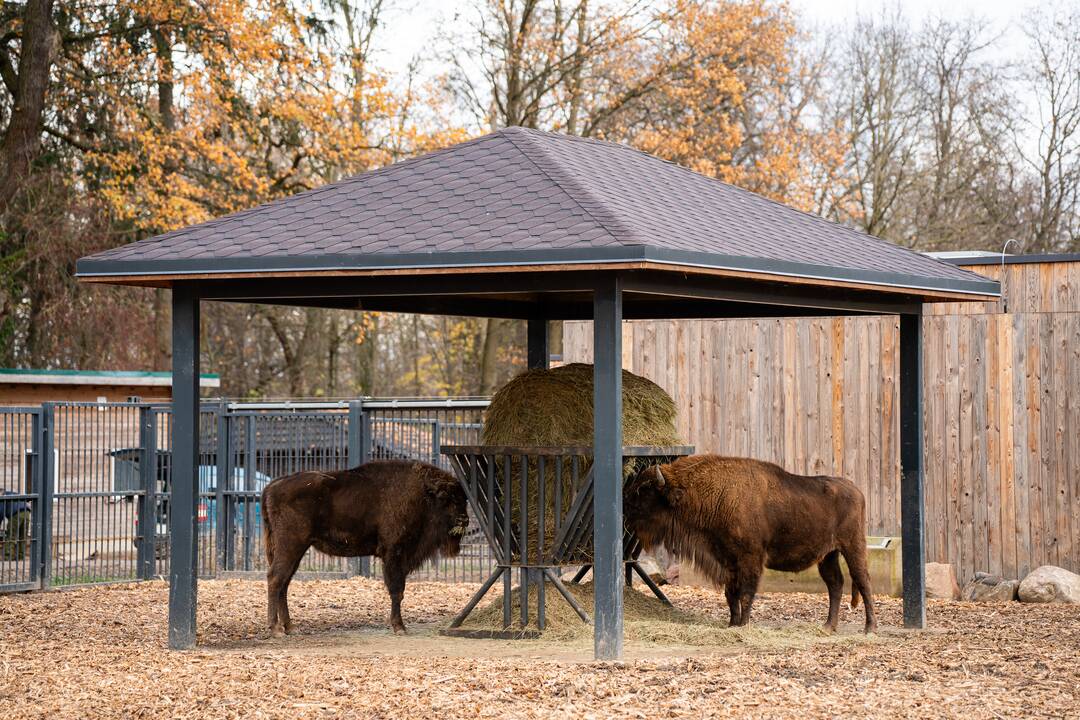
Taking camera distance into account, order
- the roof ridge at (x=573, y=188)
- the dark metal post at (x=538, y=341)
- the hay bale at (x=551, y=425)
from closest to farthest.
A: 1. the roof ridge at (x=573, y=188)
2. the hay bale at (x=551, y=425)
3. the dark metal post at (x=538, y=341)

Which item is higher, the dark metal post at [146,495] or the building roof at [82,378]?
the building roof at [82,378]

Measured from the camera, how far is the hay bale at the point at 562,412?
964 centimetres

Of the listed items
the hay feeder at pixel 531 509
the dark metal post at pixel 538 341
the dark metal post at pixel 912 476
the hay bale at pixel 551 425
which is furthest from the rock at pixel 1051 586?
the dark metal post at pixel 538 341

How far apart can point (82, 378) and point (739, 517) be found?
13604mm

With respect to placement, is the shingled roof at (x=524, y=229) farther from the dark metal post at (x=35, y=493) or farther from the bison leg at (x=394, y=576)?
the dark metal post at (x=35, y=493)

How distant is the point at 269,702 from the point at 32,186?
58.7 feet

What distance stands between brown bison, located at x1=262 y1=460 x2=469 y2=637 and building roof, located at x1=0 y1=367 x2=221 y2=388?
1071 centimetres

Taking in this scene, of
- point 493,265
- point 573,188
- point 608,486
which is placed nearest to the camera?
point 493,265

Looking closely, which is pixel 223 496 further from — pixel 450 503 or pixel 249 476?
pixel 450 503

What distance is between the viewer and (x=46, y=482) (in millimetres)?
14047

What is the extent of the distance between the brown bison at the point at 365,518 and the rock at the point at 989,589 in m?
5.68

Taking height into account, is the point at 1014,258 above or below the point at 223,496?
above

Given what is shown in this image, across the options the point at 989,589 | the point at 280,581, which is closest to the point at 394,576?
the point at 280,581

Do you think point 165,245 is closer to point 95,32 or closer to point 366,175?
point 366,175
